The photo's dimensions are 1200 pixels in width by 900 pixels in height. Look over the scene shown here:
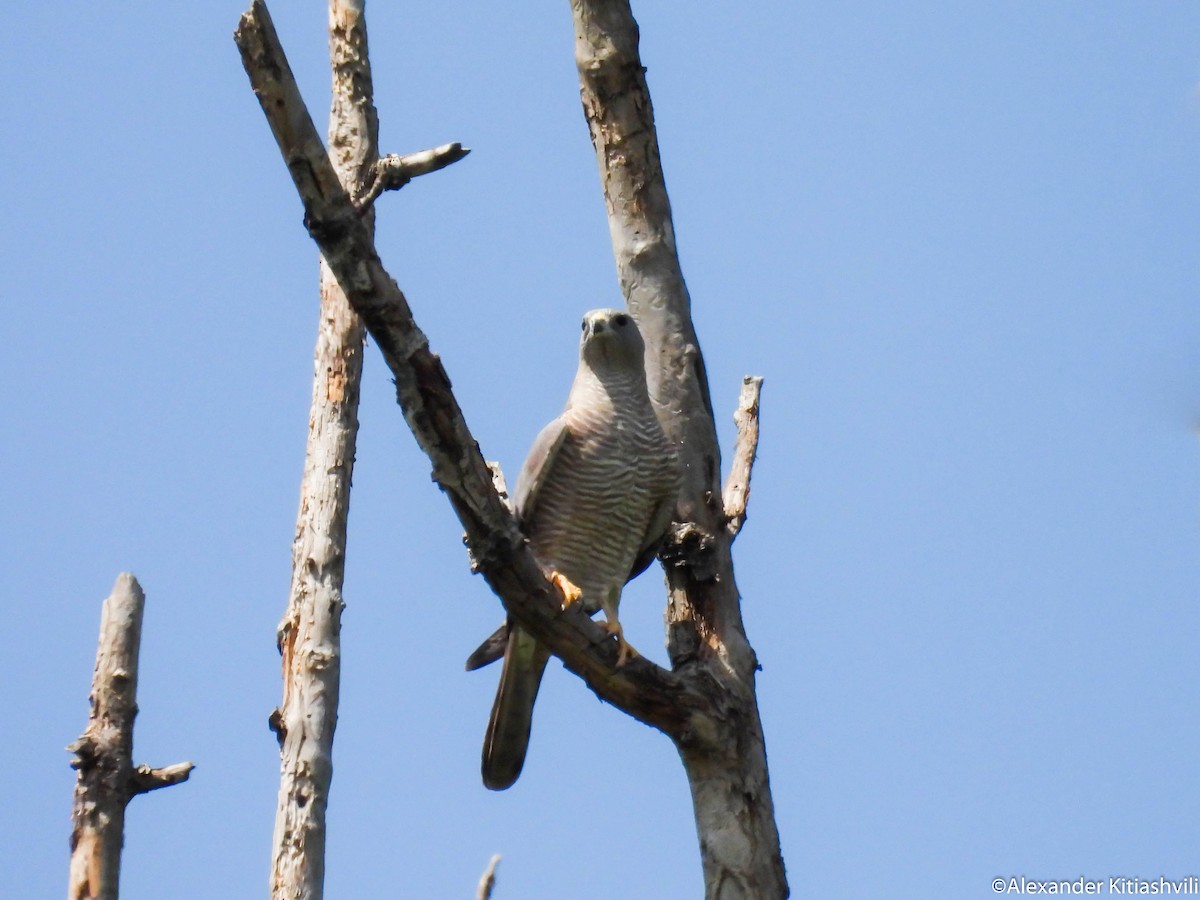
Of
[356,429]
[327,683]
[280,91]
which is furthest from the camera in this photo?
[356,429]

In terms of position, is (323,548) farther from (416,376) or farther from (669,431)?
(416,376)

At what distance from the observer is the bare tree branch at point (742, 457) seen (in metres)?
5.66

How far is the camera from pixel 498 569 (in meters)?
4.21

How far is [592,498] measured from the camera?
5.96 meters

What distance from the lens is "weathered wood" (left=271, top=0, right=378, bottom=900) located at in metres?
5.12

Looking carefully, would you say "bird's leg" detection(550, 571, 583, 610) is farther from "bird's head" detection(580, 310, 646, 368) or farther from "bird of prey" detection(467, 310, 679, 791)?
"bird's head" detection(580, 310, 646, 368)

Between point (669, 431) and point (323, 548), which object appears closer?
point (323, 548)

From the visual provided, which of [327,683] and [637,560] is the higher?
[637,560]

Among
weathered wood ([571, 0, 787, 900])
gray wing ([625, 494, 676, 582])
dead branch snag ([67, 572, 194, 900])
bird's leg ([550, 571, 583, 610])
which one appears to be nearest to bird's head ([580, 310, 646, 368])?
weathered wood ([571, 0, 787, 900])

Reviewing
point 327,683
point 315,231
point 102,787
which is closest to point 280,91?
point 315,231

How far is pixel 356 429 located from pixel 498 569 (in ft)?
6.32

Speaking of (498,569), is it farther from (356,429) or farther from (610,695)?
(356,429)

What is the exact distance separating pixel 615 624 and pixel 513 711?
60cm

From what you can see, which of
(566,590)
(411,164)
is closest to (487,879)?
(566,590)
